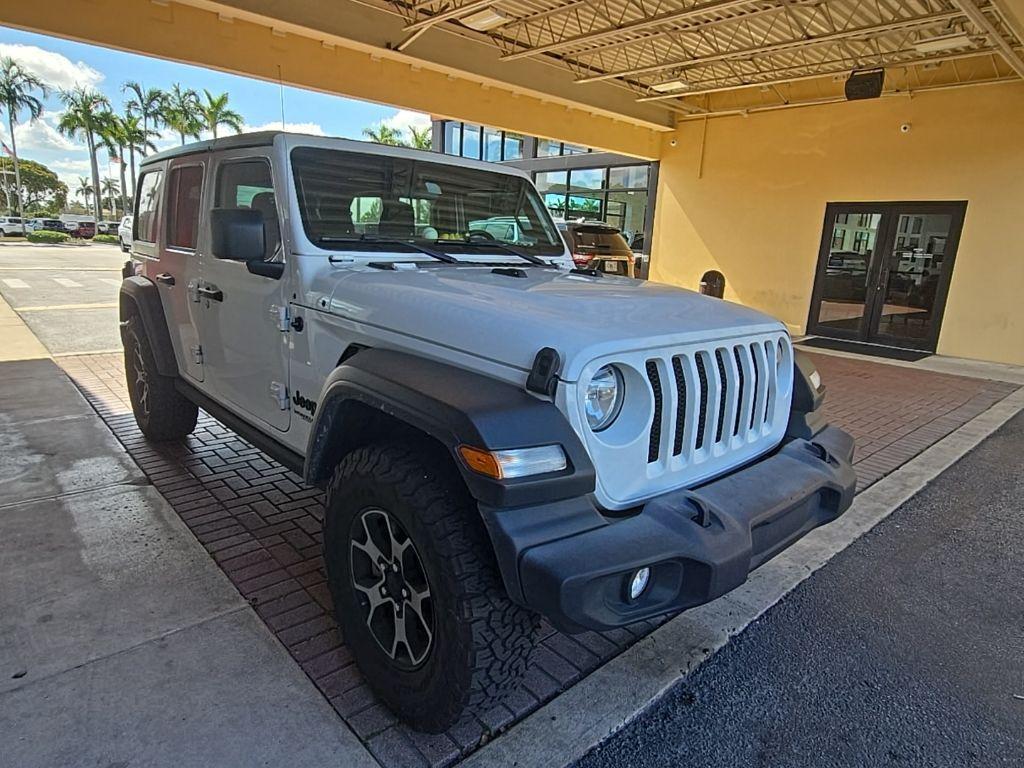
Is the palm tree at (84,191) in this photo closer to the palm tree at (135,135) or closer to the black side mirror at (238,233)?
the palm tree at (135,135)

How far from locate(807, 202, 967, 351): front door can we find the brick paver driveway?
4113 millimetres

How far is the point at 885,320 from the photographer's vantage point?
10.6 meters

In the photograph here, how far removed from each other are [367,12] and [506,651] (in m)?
8.71

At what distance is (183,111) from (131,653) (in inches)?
1833

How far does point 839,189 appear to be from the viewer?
429 inches

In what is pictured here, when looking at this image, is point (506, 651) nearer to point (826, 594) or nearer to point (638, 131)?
point (826, 594)

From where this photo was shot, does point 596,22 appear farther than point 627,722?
Yes

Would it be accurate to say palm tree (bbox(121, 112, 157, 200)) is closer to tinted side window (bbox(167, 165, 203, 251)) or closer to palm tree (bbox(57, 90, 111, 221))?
palm tree (bbox(57, 90, 111, 221))

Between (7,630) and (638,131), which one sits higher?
(638,131)

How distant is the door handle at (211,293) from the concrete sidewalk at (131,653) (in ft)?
3.92

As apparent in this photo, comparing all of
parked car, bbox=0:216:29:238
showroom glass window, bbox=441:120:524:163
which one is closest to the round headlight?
showroom glass window, bbox=441:120:524:163

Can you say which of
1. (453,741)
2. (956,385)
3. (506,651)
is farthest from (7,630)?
(956,385)

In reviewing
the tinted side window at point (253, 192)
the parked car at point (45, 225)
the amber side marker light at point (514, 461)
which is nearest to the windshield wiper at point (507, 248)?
the tinted side window at point (253, 192)

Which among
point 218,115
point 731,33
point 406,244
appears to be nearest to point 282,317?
point 406,244
